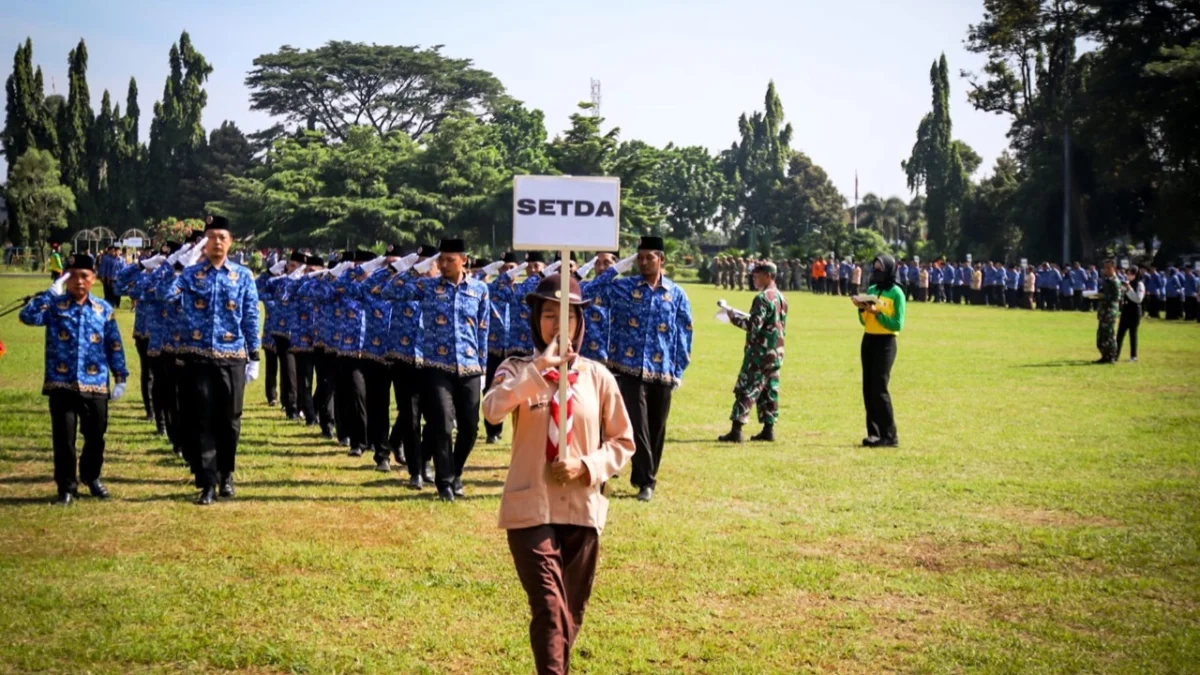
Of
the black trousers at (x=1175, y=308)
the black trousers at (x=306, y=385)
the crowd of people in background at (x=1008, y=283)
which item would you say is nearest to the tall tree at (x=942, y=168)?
the crowd of people in background at (x=1008, y=283)

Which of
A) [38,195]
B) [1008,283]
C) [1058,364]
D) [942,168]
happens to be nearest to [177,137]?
[38,195]

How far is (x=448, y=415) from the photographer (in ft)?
36.0

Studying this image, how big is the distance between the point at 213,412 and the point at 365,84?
280 ft

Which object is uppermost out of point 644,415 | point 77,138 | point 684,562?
point 77,138

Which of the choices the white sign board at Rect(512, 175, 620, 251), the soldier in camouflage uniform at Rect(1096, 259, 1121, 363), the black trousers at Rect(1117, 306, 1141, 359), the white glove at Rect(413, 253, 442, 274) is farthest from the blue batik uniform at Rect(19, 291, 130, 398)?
the black trousers at Rect(1117, 306, 1141, 359)

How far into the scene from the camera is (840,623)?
729cm

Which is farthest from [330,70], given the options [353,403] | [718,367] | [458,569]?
[458,569]

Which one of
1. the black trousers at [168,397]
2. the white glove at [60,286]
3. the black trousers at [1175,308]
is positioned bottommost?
the black trousers at [168,397]

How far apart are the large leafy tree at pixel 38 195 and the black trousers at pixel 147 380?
2519 inches

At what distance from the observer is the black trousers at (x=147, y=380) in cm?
1560

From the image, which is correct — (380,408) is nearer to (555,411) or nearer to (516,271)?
(516,271)

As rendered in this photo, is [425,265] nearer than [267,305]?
Yes

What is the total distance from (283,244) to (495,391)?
67.0m

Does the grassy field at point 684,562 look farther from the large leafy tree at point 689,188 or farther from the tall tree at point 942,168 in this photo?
the large leafy tree at point 689,188
